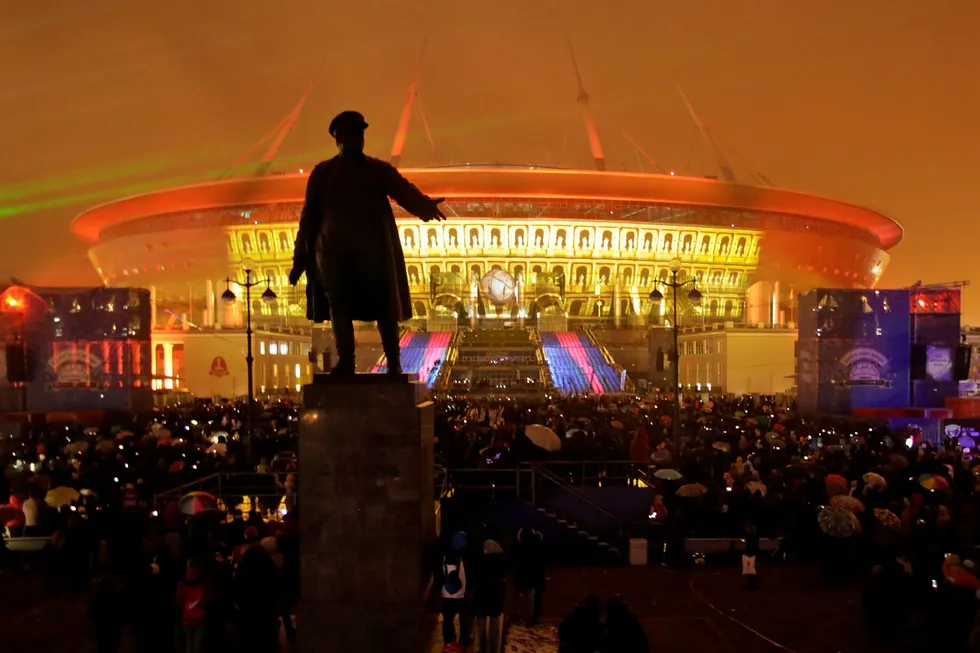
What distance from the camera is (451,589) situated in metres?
6.42

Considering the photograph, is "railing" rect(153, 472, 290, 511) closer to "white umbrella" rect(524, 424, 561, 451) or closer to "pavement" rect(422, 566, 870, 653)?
"white umbrella" rect(524, 424, 561, 451)

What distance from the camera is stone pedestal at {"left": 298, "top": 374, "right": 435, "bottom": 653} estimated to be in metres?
5.92

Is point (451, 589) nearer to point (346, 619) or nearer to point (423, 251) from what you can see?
point (346, 619)

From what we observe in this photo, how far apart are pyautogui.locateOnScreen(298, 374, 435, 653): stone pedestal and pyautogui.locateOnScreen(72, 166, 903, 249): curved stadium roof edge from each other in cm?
5462

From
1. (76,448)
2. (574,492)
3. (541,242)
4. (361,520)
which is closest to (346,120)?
(361,520)

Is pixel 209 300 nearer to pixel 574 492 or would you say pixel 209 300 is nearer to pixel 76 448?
pixel 76 448

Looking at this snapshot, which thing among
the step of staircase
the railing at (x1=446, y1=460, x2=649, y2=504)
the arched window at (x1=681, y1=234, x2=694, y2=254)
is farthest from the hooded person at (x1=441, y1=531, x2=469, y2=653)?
the arched window at (x1=681, y1=234, x2=694, y2=254)

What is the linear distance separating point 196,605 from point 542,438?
6.74 m

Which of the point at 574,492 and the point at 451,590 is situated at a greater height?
the point at 451,590

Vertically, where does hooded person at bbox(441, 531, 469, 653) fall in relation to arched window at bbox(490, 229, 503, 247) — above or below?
below

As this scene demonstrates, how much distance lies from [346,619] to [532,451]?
6809 mm

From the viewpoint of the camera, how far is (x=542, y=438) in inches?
493

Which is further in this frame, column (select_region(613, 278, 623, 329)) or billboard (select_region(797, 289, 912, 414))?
column (select_region(613, 278, 623, 329))

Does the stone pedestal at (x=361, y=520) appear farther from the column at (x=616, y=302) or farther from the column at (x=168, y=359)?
the column at (x=616, y=302)
